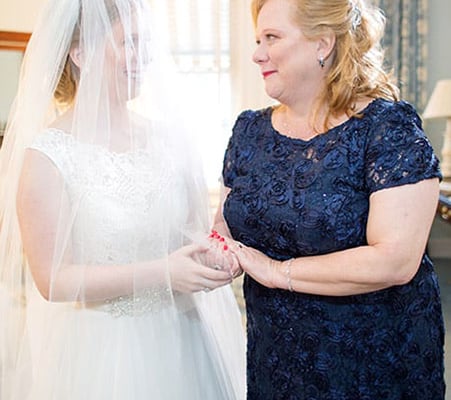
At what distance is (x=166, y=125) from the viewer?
1.46 m

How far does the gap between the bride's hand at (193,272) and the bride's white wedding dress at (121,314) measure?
0.05 m

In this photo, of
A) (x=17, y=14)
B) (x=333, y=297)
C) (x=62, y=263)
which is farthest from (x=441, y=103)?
(x=62, y=263)

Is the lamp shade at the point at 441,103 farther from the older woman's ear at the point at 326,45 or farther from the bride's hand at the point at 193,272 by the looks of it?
the bride's hand at the point at 193,272

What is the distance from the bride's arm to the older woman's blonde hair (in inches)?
18.2

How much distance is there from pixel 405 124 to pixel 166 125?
56cm

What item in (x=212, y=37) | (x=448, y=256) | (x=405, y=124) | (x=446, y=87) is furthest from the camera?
(x=448, y=256)

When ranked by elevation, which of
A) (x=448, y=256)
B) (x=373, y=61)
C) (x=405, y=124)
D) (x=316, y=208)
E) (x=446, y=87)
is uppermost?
(x=446, y=87)

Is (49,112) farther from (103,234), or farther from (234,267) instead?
(234,267)

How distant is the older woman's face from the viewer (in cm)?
130

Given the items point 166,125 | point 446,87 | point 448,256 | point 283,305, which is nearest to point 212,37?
point 446,87

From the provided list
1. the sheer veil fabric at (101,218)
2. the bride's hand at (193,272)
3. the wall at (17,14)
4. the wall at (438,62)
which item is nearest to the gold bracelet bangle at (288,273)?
the bride's hand at (193,272)

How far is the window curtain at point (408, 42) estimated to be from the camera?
3.93 meters

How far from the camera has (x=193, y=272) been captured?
133 centimetres

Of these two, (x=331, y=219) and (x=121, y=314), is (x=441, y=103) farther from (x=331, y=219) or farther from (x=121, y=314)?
(x=121, y=314)
